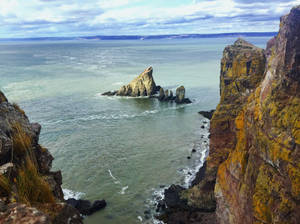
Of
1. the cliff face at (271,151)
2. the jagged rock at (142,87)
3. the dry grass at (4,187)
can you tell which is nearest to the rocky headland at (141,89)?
the jagged rock at (142,87)

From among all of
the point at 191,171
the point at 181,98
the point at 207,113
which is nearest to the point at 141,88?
the point at 181,98

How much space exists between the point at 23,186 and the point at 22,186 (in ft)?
0.14

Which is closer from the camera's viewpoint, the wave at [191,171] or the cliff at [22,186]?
the cliff at [22,186]

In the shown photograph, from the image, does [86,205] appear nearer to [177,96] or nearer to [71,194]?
[71,194]

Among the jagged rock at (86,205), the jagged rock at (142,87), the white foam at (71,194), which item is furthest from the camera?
the jagged rock at (142,87)

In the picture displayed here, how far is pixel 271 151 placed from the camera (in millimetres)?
15438

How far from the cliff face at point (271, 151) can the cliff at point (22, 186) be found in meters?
11.4

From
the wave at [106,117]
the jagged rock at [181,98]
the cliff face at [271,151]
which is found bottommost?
the wave at [106,117]

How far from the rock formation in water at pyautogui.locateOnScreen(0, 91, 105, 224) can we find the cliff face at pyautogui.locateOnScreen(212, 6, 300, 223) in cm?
1141

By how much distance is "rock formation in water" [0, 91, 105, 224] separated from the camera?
5031 mm

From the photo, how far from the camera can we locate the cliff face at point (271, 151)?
1443 centimetres

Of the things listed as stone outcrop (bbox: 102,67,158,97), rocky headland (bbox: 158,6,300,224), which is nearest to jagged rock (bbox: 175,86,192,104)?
stone outcrop (bbox: 102,67,158,97)

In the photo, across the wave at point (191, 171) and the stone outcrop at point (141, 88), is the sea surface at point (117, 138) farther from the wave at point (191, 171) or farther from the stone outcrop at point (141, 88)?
the stone outcrop at point (141, 88)

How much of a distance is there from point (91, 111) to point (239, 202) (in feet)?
180
